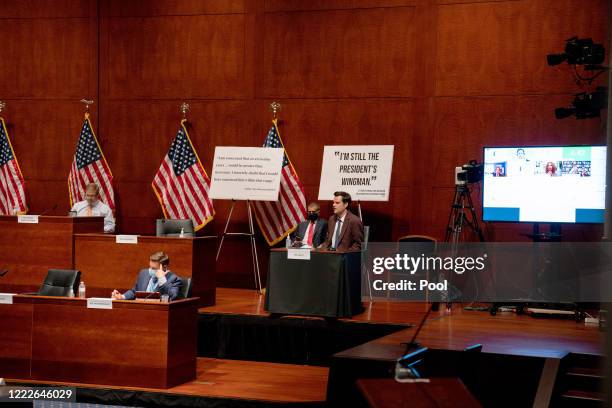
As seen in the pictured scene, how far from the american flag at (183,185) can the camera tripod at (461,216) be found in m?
2.85

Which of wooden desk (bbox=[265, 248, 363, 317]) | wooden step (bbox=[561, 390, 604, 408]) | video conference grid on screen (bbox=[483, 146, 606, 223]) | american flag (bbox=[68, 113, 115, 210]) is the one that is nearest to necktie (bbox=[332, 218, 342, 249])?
wooden desk (bbox=[265, 248, 363, 317])

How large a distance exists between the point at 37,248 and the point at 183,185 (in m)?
2.10

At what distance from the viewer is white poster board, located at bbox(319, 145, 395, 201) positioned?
919cm

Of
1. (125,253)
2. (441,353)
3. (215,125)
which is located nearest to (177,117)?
(215,125)

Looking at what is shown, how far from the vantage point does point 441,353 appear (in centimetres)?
555

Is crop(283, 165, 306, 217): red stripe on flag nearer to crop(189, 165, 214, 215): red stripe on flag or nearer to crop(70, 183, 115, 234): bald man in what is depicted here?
crop(189, 165, 214, 215): red stripe on flag

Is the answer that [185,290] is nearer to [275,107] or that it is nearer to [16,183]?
[275,107]

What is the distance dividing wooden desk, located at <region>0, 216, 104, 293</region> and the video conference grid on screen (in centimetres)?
431

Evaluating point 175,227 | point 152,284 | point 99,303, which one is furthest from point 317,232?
point 99,303

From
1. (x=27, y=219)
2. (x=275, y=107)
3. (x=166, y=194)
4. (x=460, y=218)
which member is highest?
(x=275, y=107)

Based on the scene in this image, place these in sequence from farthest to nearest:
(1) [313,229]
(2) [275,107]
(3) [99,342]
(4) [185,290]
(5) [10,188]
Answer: (5) [10,188] < (2) [275,107] < (1) [313,229] < (4) [185,290] < (3) [99,342]

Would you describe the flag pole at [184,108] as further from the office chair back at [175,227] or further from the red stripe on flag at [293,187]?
the office chair back at [175,227]

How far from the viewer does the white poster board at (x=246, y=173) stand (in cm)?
948

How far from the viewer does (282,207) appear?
9883mm
